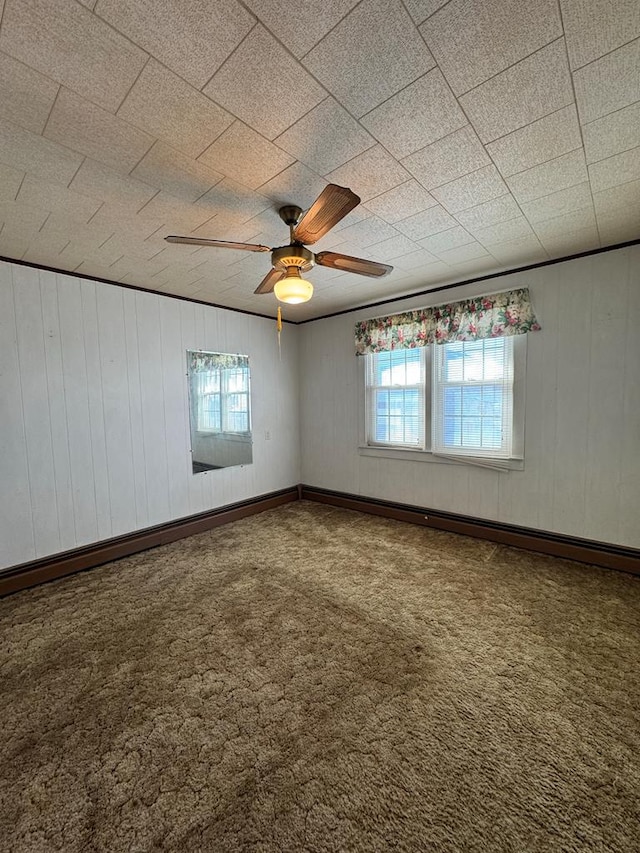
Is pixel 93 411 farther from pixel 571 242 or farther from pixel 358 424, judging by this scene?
pixel 571 242

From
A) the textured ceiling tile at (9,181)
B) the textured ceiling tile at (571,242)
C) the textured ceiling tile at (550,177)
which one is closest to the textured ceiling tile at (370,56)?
the textured ceiling tile at (550,177)

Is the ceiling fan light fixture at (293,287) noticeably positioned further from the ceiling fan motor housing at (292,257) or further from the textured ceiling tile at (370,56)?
the textured ceiling tile at (370,56)

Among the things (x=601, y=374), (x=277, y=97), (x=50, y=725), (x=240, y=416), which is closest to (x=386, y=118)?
(x=277, y=97)

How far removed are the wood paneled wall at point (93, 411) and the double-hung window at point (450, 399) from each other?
1819mm

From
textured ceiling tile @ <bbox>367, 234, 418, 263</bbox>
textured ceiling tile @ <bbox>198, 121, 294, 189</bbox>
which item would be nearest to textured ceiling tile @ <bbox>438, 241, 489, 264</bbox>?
textured ceiling tile @ <bbox>367, 234, 418, 263</bbox>

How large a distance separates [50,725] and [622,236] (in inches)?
175

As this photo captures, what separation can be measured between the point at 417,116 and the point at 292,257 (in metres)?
0.83

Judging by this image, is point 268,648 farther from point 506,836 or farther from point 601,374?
point 601,374

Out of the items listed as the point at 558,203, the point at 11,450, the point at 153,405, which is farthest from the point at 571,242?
the point at 11,450

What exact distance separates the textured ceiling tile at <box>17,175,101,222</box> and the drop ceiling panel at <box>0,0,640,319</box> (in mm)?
11

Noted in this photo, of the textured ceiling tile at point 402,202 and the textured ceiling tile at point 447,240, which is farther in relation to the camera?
the textured ceiling tile at point 447,240

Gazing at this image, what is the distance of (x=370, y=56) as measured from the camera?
1200 millimetres

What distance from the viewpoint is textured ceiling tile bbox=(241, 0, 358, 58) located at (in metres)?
1.04

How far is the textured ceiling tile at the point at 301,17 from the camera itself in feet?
3.41
